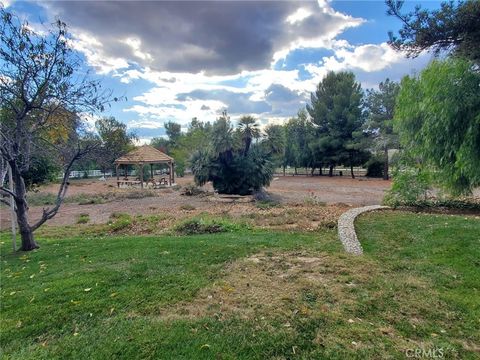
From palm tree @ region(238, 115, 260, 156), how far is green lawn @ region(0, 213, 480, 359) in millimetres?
12288

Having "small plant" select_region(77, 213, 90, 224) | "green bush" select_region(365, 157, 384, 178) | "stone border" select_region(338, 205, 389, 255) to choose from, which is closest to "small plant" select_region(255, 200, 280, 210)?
"stone border" select_region(338, 205, 389, 255)

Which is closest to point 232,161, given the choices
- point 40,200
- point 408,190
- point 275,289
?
point 408,190

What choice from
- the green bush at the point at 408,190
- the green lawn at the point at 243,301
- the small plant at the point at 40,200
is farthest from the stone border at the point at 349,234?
the small plant at the point at 40,200

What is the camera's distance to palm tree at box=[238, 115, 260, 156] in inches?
679

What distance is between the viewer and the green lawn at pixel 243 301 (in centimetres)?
250

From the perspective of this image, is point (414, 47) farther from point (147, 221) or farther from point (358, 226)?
point (147, 221)

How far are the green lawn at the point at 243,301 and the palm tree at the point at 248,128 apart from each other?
1229 centimetres

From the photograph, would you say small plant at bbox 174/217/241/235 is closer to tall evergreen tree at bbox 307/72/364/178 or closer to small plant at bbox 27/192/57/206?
small plant at bbox 27/192/57/206

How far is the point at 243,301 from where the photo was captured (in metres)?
3.29

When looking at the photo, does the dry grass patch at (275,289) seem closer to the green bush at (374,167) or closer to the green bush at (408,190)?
the green bush at (408,190)

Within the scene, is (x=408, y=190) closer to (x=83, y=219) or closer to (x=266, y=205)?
(x=266, y=205)

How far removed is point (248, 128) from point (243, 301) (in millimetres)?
14723

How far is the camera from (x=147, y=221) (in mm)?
9781

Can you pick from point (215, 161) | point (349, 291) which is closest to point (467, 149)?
point (349, 291)
